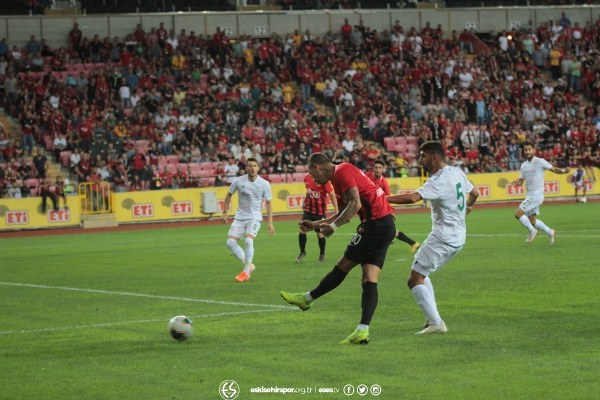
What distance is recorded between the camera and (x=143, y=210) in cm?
3969

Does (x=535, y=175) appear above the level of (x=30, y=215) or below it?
above

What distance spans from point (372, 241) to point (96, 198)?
→ 28.3 meters

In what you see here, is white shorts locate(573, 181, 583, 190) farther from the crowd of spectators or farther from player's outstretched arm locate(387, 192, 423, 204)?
player's outstretched arm locate(387, 192, 423, 204)

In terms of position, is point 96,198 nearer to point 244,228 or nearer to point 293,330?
point 244,228

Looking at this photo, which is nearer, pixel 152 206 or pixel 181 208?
pixel 152 206

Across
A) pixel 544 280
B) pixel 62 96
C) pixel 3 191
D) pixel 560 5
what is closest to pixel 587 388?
pixel 544 280

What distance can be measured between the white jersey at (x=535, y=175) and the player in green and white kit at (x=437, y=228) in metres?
13.5

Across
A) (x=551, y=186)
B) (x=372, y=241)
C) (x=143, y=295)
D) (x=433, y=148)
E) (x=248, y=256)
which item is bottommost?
(x=551, y=186)

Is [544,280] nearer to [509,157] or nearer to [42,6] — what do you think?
[509,157]

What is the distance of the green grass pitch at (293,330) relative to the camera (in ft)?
30.9

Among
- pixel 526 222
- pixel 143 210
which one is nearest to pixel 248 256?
pixel 526 222

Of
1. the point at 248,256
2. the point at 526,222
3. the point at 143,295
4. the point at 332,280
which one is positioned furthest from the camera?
the point at 526,222

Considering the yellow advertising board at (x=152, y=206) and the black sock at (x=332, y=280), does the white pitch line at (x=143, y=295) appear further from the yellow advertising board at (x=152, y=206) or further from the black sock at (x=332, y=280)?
the yellow advertising board at (x=152, y=206)

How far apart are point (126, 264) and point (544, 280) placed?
9.82 m
